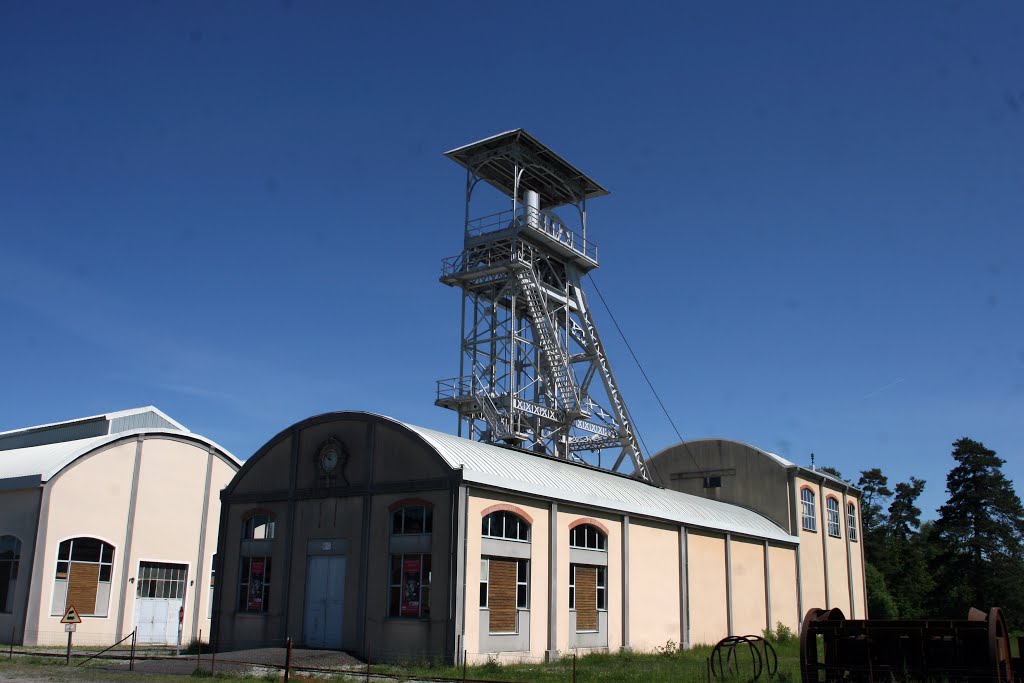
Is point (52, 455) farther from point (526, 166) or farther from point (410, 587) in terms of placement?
point (526, 166)

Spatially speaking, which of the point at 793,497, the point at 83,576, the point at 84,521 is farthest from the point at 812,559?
the point at 84,521

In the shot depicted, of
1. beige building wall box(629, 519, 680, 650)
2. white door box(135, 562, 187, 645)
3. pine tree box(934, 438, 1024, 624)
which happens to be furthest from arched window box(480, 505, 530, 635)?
pine tree box(934, 438, 1024, 624)

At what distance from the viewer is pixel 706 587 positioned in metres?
33.5

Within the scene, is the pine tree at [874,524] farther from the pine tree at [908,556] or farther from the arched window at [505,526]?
the arched window at [505,526]

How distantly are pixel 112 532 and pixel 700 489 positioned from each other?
26.4 m

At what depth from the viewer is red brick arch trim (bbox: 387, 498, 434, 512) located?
951 inches

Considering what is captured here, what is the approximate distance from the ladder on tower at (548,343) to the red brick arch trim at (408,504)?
1869 centimetres

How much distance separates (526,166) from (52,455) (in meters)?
23.7

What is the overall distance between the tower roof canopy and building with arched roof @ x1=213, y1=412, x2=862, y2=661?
58.5 feet

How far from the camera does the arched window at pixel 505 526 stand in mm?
24297

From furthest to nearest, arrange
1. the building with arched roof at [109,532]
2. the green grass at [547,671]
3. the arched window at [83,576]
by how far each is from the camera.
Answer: the arched window at [83,576] < the building with arched roof at [109,532] < the green grass at [547,671]

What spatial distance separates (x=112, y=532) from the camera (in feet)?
112

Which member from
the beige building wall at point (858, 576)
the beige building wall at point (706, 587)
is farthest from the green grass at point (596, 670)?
the beige building wall at point (858, 576)

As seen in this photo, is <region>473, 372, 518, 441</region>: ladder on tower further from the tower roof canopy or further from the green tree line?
the green tree line
